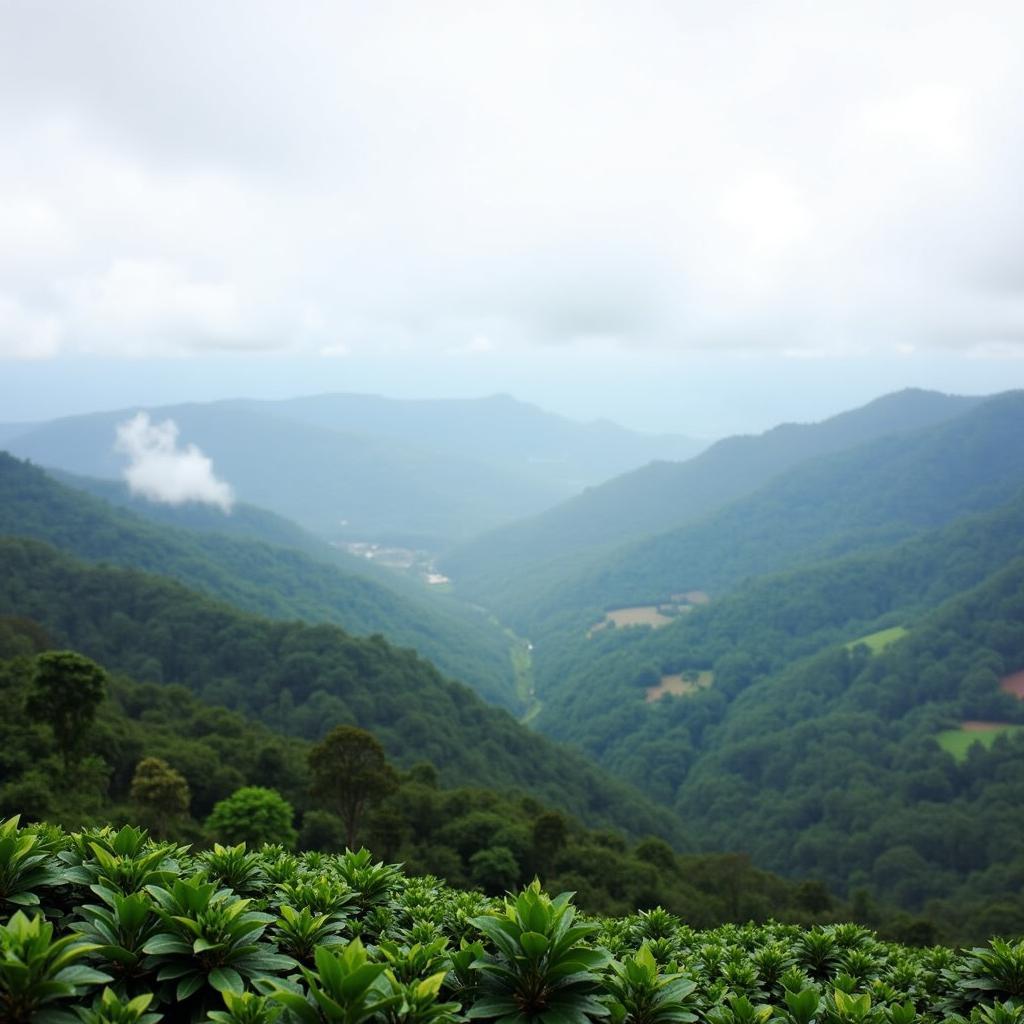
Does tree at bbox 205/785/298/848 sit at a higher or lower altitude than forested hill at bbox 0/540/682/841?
higher

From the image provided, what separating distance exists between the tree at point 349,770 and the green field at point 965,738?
82.4m

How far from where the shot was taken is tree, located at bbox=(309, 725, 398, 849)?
24719 mm

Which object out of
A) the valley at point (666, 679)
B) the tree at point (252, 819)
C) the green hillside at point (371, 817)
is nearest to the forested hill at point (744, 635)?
the valley at point (666, 679)

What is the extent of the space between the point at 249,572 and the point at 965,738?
116 meters

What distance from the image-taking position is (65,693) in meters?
24.9

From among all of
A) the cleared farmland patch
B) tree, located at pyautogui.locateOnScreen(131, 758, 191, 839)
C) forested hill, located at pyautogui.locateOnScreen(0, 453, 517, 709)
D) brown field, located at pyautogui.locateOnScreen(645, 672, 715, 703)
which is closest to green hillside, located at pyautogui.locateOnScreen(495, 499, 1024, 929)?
brown field, located at pyautogui.locateOnScreen(645, 672, 715, 703)

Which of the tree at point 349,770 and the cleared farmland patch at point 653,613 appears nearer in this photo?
the tree at point 349,770

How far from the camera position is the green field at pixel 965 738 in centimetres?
8281

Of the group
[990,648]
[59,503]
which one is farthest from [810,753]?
[59,503]

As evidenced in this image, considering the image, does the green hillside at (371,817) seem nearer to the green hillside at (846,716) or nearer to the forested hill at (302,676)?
the forested hill at (302,676)

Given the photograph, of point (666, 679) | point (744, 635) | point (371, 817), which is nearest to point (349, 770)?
point (371, 817)

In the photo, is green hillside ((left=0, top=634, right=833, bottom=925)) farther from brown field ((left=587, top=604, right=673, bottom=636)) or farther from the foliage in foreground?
brown field ((left=587, top=604, right=673, bottom=636))

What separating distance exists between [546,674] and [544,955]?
145 metres

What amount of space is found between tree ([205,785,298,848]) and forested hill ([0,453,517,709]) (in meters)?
84.3
